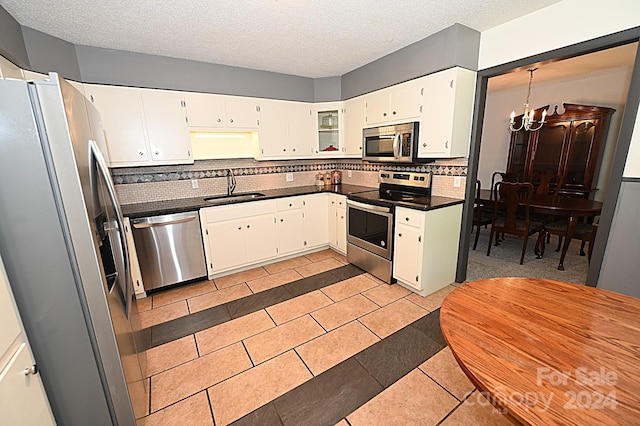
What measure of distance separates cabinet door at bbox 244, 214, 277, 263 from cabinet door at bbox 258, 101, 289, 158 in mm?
875

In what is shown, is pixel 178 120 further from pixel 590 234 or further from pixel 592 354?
pixel 590 234

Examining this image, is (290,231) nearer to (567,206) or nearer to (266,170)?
(266,170)

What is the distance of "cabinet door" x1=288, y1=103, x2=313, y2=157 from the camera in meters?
3.57

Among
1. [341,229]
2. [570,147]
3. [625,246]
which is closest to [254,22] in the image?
[341,229]

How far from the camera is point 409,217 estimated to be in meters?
2.56

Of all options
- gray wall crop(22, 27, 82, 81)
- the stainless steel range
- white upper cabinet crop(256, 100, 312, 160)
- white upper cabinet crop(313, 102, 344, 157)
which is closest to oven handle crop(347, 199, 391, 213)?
the stainless steel range

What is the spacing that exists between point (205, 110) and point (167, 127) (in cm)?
46

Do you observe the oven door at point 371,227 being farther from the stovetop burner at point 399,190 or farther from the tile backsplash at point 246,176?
the tile backsplash at point 246,176

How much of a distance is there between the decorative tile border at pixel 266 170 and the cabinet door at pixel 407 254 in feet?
2.77

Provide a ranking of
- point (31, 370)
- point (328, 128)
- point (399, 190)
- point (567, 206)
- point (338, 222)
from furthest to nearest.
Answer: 1. point (328, 128)
2. point (338, 222)
3. point (399, 190)
4. point (567, 206)
5. point (31, 370)

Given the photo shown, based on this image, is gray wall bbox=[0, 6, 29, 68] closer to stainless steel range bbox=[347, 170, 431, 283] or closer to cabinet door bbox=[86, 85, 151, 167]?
cabinet door bbox=[86, 85, 151, 167]

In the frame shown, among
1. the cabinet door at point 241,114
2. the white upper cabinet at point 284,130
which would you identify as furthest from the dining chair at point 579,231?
the cabinet door at point 241,114

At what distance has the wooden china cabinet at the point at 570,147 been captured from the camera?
4.03 metres

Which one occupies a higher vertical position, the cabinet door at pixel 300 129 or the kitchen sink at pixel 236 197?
the cabinet door at pixel 300 129
